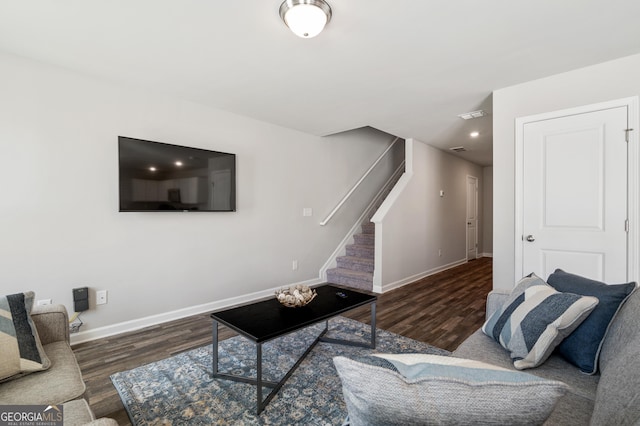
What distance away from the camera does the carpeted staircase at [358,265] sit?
4359 millimetres

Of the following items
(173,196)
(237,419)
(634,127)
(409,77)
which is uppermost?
(409,77)

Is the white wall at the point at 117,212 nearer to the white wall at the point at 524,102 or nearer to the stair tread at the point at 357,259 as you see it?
the stair tread at the point at 357,259

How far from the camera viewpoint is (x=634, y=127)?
7.50 ft

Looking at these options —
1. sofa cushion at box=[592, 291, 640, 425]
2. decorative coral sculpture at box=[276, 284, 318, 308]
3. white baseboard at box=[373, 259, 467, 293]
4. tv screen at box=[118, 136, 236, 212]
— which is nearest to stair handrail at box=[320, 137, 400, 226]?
white baseboard at box=[373, 259, 467, 293]

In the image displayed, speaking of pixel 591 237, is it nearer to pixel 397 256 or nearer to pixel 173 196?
pixel 397 256

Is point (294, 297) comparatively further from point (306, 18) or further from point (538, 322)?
point (306, 18)

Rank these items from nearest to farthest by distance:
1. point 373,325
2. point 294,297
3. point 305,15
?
point 305,15 → point 294,297 → point 373,325

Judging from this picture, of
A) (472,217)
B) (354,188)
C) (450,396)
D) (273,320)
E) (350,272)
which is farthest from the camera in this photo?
(472,217)

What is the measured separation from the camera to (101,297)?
268 cm

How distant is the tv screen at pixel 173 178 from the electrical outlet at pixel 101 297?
2.47 ft

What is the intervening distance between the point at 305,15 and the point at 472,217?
6.52 meters

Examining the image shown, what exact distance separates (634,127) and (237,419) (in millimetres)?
3399

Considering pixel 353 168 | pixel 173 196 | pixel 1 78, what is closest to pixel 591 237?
pixel 353 168

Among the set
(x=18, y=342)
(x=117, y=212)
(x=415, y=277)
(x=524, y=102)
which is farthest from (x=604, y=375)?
(x=415, y=277)
